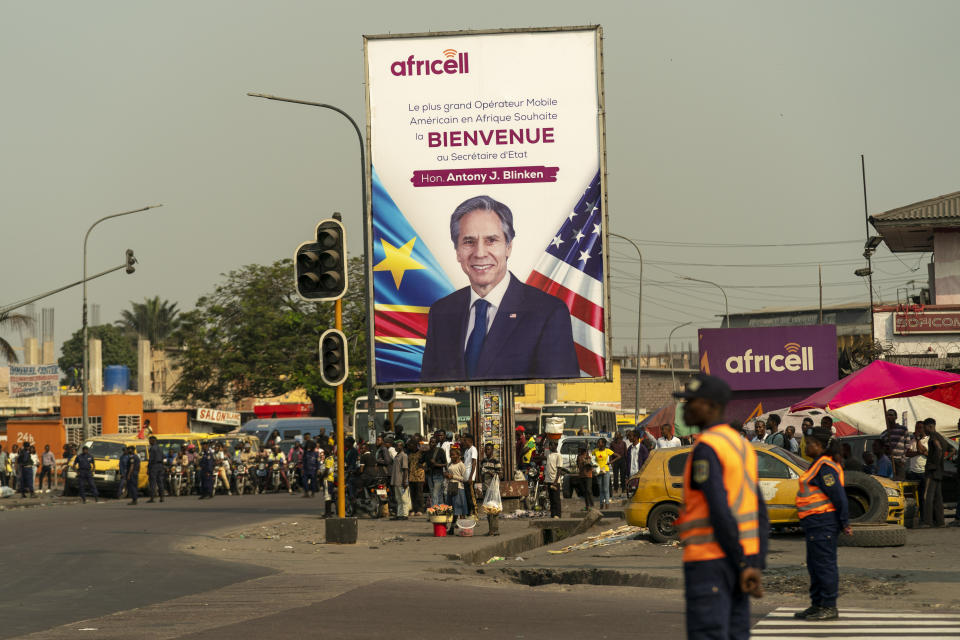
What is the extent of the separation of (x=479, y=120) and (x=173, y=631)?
1671cm

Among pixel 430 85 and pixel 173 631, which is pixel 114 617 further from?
pixel 430 85

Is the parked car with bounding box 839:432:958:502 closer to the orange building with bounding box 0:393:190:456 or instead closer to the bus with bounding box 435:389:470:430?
the bus with bounding box 435:389:470:430

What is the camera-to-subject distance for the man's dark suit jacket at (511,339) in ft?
83.4

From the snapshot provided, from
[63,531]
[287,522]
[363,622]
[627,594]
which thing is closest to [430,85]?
[287,522]

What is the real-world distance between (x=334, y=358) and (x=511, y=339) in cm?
791

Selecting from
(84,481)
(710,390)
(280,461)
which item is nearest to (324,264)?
(710,390)

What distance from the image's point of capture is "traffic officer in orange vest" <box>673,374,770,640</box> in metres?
5.96

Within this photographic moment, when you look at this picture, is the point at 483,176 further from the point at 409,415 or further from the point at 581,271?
the point at 409,415

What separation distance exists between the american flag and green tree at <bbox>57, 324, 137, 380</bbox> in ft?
301

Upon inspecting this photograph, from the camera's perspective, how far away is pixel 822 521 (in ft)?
35.7

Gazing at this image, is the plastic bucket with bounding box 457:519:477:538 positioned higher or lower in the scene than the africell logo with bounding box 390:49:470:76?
lower

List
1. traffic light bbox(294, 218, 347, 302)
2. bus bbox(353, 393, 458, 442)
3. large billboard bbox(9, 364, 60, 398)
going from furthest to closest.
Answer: large billboard bbox(9, 364, 60, 398), bus bbox(353, 393, 458, 442), traffic light bbox(294, 218, 347, 302)

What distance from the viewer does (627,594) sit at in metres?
12.9

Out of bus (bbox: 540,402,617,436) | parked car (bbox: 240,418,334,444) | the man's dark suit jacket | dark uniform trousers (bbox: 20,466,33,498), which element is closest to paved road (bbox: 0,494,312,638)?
the man's dark suit jacket
